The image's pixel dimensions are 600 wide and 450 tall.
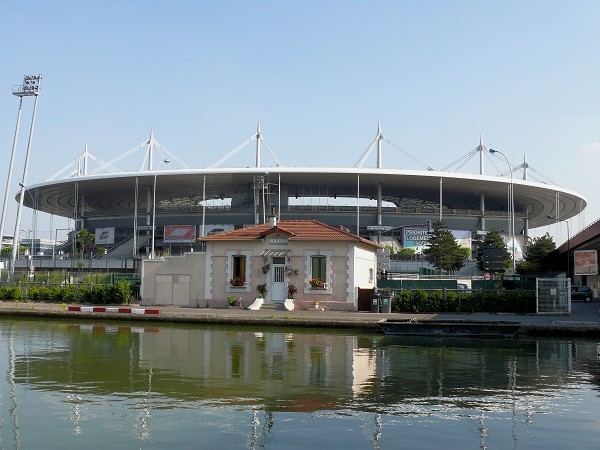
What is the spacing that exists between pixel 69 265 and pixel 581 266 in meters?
57.7

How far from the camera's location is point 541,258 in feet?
237

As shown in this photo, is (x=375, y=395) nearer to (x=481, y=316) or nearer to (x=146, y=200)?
(x=481, y=316)

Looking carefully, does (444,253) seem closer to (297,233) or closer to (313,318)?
(297,233)

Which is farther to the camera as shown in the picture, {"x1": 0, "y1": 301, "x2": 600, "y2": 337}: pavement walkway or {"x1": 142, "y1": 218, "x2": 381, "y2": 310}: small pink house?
{"x1": 142, "y1": 218, "x2": 381, "y2": 310}: small pink house

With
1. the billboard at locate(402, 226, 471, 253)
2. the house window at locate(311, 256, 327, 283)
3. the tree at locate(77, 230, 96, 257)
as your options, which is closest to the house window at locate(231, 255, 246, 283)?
the house window at locate(311, 256, 327, 283)

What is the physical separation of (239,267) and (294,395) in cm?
2435

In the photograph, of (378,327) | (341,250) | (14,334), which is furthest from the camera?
(341,250)

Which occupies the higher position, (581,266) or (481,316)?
(581,266)

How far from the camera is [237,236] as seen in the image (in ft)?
126

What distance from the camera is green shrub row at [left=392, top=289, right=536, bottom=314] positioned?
35.4 meters

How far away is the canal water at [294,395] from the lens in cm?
1080

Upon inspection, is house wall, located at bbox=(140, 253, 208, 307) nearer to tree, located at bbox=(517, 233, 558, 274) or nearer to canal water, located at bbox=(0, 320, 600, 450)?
canal water, located at bbox=(0, 320, 600, 450)

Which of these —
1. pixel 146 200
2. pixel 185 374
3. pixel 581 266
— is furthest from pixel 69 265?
pixel 185 374

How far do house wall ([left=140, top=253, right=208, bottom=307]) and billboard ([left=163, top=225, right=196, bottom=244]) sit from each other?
51941mm
